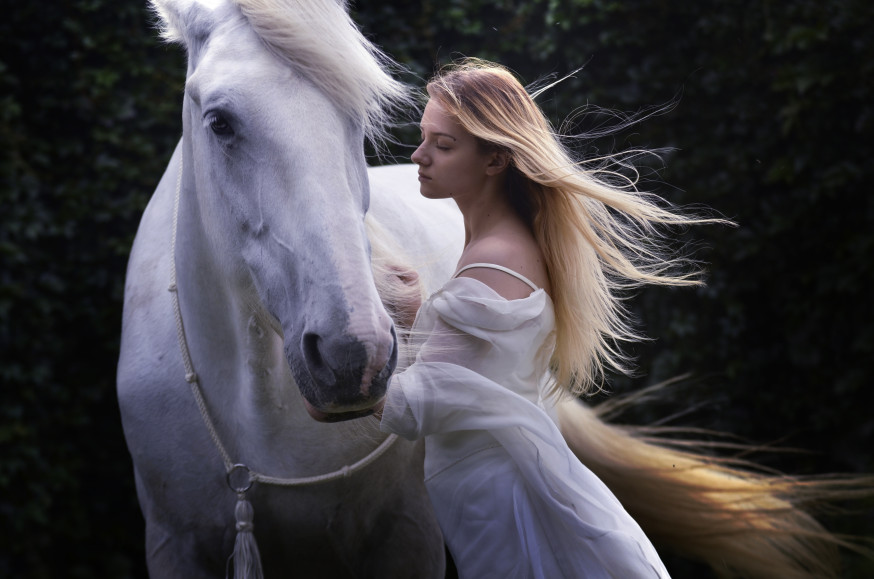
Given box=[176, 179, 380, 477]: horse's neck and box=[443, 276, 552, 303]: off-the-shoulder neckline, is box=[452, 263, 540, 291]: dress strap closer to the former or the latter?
box=[443, 276, 552, 303]: off-the-shoulder neckline

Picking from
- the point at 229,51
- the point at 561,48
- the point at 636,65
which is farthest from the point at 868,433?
the point at 229,51

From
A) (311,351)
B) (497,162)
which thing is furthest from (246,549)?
(497,162)

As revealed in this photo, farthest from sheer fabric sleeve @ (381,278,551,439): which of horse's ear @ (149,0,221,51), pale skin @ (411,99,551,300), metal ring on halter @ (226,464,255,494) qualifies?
horse's ear @ (149,0,221,51)

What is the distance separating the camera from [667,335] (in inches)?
129

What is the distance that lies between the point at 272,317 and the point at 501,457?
0.47 meters

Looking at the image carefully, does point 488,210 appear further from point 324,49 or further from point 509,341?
point 324,49

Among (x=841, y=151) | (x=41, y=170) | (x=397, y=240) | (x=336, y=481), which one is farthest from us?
(x=41, y=170)

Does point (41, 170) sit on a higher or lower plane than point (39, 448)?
higher

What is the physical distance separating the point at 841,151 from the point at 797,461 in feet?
4.06

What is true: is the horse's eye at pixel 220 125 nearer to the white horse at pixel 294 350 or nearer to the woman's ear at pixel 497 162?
the white horse at pixel 294 350

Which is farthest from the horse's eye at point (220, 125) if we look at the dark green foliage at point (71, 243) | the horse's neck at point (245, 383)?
the dark green foliage at point (71, 243)

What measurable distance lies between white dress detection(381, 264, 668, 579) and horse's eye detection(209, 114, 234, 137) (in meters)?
0.45

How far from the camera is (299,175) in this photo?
48.0 inches

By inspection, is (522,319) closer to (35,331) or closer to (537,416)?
(537,416)
